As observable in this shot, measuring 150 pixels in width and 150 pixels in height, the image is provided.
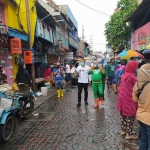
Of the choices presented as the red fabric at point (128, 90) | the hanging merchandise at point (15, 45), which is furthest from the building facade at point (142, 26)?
the red fabric at point (128, 90)

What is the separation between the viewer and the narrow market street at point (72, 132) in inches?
203

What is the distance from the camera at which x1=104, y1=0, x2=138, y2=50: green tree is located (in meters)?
22.7

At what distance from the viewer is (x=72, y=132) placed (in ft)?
19.9

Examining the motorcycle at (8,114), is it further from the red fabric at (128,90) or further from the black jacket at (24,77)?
the red fabric at (128,90)

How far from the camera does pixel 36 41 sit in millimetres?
16391

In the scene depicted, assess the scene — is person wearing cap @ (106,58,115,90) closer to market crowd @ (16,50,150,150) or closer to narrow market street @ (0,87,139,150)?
market crowd @ (16,50,150,150)

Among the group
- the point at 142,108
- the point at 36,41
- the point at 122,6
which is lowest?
the point at 142,108

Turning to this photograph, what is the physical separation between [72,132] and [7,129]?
5.24 feet

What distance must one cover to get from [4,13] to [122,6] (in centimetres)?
1492

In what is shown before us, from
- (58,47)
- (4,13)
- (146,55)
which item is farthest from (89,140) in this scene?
(58,47)

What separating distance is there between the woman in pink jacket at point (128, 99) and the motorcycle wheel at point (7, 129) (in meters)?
2.66

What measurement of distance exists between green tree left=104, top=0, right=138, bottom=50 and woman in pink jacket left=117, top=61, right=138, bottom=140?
1856 cm

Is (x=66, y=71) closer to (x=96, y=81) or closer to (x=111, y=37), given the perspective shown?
(x=111, y=37)

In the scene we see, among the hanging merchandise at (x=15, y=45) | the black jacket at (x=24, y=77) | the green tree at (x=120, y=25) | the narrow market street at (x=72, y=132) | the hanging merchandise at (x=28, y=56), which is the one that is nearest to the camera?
the narrow market street at (x=72, y=132)
